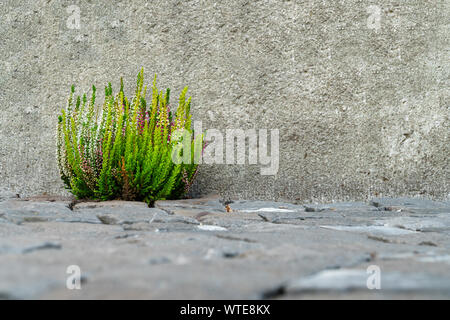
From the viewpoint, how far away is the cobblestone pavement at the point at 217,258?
735 mm

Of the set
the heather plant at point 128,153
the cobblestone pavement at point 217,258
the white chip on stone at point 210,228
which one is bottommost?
the white chip on stone at point 210,228

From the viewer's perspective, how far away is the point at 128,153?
2.57m

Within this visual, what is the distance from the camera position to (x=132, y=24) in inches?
133

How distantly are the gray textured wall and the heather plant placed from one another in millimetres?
403

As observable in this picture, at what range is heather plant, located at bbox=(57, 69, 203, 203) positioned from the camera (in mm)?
2582

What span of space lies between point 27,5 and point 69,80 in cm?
83

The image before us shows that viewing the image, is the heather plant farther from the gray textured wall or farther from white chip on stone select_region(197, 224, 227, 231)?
white chip on stone select_region(197, 224, 227, 231)

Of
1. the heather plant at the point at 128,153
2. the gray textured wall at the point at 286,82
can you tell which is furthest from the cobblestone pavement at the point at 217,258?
the gray textured wall at the point at 286,82

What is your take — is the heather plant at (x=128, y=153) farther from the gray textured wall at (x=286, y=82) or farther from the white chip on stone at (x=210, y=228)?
the white chip on stone at (x=210, y=228)

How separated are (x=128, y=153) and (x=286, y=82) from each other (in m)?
1.33

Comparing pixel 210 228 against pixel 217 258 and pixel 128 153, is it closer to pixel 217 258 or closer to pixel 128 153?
pixel 217 258

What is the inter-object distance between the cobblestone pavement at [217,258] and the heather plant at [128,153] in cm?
74

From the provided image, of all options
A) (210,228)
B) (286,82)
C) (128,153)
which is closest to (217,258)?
(210,228)
